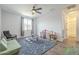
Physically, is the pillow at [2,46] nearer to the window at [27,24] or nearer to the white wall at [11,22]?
the white wall at [11,22]

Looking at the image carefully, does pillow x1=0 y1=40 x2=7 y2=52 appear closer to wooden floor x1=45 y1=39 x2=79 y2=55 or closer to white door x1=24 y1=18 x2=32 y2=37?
white door x1=24 y1=18 x2=32 y2=37

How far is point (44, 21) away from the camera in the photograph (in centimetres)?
216

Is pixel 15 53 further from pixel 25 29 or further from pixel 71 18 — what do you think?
pixel 71 18

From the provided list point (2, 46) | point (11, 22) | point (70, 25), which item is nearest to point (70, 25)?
point (70, 25)

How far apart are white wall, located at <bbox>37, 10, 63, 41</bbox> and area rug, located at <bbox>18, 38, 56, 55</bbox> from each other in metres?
0.23

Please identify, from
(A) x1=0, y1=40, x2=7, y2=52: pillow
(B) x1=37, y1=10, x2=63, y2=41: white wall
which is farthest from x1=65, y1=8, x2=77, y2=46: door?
(A) x1=0, y1=40, x2=7, y2=52: pillow

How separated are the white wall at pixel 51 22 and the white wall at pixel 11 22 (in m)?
0.39

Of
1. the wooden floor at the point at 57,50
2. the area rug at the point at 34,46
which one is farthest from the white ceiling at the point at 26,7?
the wooden floor at the point at 57,50

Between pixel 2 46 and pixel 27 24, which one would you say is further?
pixel 27 24

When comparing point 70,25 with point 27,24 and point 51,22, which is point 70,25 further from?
point 27,24

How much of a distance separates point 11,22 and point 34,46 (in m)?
0.64

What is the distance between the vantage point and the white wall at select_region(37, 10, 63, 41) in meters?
2.10

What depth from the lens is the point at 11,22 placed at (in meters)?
2.09

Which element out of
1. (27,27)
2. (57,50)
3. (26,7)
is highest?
(26,7)
